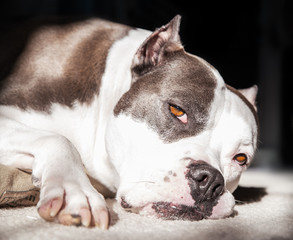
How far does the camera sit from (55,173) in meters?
1.48

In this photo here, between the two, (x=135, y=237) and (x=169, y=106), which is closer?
(x=135, y=237)

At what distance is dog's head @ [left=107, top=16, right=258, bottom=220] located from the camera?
5.10 feet

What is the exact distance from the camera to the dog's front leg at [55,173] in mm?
1287

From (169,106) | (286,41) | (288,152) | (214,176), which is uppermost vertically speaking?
(169,106)

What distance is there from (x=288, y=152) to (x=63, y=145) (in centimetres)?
747

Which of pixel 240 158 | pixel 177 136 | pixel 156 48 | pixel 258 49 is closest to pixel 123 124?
pixel 177 136

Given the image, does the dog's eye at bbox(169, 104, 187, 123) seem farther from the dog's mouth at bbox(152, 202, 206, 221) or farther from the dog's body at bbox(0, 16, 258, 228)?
the dog's mouth at bbox(152, 202, 206, 221)

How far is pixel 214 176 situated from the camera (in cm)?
157

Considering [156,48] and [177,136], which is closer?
[177,136]

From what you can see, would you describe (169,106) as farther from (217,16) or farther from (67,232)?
(217,16)

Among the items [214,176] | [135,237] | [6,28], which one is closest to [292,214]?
[214,176]

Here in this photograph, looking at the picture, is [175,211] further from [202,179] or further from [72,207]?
[72,207]

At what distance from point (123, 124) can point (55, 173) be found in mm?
470

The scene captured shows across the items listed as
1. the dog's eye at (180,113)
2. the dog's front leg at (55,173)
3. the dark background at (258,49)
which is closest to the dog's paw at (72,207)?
the dog's front leg at (55,173)
